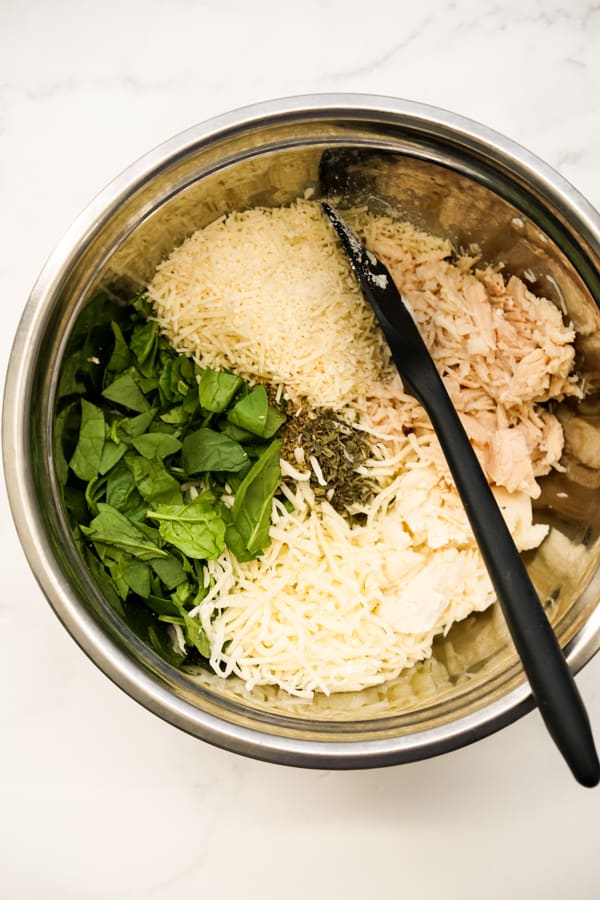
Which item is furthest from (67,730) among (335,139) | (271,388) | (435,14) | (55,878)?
(435,14)

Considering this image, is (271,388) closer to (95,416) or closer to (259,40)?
(95,416)

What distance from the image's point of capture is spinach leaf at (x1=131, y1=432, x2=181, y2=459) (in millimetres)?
1227

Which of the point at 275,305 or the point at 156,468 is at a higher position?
the point at 275,305

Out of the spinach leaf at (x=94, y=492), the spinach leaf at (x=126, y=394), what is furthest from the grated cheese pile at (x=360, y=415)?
the spinach leaf at (x=94, y=492)

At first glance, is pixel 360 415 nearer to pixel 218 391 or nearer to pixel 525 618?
pixel 218 391

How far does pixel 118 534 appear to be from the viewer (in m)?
1.19

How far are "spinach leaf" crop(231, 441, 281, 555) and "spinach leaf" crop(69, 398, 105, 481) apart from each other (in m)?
0.24

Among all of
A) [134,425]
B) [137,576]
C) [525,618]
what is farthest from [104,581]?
[525,618]

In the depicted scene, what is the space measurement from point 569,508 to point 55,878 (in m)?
1.16

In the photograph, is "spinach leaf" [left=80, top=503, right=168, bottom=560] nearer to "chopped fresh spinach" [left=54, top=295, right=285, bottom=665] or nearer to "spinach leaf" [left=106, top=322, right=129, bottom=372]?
"chopped fresh spinach" [left=54, top=295, right=285, bottom=665]

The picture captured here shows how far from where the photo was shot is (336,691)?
120 centimetres

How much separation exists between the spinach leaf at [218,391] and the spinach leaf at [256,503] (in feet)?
0.36

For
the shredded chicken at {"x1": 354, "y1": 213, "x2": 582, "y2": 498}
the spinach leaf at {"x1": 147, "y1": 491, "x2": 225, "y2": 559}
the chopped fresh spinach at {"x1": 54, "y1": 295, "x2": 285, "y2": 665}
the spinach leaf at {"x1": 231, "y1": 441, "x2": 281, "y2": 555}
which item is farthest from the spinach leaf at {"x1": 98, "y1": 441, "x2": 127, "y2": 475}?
the shredded chicken at {"x1": 354, "y1": 213, "x2": 582, "y2": 498}

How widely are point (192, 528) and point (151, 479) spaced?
0.35 ft
